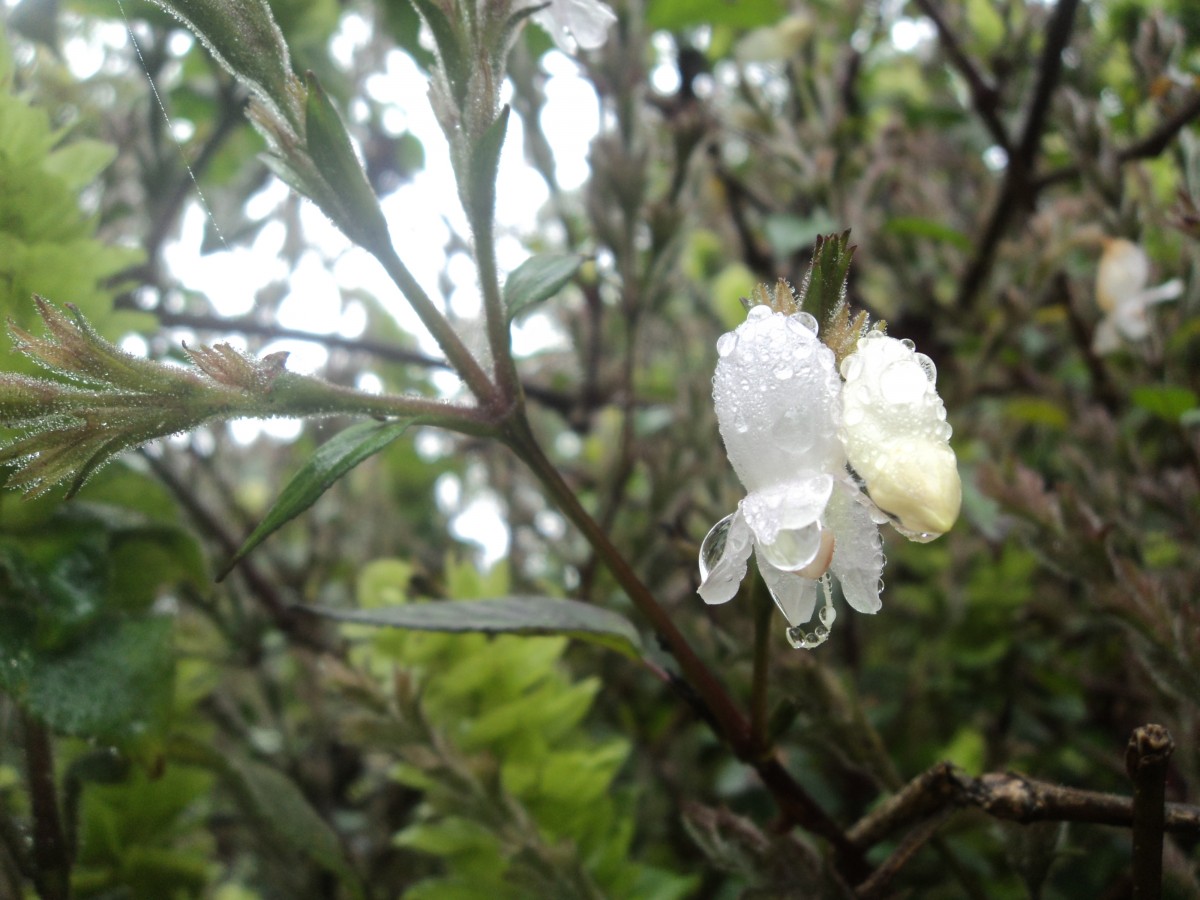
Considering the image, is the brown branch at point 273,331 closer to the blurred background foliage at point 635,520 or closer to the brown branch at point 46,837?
the blurred background foliage at point 635,520

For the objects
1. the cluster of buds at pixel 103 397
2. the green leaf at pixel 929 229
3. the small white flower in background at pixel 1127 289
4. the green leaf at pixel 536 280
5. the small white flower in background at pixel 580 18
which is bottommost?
the cluster of buds at pixel 103 397

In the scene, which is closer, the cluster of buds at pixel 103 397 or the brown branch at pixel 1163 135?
the cluster of buds at pixel 103 397

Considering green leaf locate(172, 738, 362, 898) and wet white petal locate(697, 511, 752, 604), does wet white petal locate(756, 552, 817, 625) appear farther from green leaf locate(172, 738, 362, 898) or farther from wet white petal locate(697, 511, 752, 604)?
green leaf locate(172, 738, 362, 898)

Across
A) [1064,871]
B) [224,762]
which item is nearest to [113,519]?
[224,762]

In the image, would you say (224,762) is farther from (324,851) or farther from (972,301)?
(972,301)

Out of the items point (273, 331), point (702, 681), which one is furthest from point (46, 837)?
point (273, 331)

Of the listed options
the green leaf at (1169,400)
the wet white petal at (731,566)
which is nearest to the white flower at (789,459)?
the wet white petal at (731,566)

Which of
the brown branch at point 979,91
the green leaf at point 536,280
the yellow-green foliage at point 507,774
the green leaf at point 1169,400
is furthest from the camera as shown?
the brown branch at point 979,91
